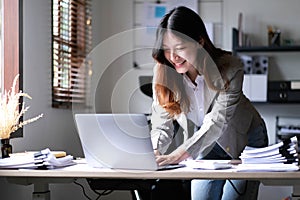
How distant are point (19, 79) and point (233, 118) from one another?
112 centimetres

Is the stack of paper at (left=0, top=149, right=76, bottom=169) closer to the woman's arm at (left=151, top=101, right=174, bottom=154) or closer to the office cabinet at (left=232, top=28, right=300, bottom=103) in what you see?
the woman's arm at (left=151, top=101, right=174, bottom=154)

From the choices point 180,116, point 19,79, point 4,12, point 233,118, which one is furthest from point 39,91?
point 233,118

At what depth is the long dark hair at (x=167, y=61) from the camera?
7.07ft

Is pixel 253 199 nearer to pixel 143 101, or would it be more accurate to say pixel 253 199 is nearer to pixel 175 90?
pixel 175 90

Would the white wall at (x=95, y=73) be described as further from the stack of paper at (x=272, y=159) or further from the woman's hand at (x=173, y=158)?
the stack of paper at (x=272, y=159)

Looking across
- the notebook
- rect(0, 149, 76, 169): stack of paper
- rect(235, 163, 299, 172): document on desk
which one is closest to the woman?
the notebook

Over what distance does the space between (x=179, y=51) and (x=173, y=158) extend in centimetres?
45

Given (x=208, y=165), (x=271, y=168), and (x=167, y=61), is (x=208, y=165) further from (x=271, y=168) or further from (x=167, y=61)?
(x=167, y=61)

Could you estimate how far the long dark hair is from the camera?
2.16 metres

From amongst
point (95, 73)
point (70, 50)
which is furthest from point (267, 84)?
point (70, 50)

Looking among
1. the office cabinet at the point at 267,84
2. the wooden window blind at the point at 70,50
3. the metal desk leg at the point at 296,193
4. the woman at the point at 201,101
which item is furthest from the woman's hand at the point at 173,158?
the office cabinet at the point at 267,84

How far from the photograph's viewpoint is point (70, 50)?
11.6 ft

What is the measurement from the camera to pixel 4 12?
8.67ft

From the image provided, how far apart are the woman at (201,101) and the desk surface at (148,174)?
0.15 metres
